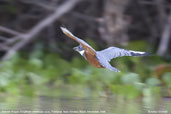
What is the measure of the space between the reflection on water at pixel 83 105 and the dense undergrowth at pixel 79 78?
0.11 m

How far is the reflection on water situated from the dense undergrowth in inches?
4.4

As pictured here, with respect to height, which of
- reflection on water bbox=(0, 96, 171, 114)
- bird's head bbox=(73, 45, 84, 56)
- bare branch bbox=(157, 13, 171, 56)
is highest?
Answer: bare branch bbox=(157, 13, 171, 56)

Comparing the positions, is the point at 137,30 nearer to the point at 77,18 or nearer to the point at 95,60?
the point at 77,18

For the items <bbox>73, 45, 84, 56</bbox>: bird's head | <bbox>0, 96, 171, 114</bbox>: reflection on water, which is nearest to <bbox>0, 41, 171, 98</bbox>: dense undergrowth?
<bbox>0, 96, 171, 114</bbox>: reflection on water

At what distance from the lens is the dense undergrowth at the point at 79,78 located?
3.99 m

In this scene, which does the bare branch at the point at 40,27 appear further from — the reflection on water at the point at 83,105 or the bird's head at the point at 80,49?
the bird's head at the point at 80,49

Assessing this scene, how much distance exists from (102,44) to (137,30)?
0.70 metres

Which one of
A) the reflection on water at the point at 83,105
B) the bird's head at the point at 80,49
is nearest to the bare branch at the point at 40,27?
the reflection on water at the point at 83,105

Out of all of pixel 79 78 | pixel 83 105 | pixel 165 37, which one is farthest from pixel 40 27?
pixel 83 105

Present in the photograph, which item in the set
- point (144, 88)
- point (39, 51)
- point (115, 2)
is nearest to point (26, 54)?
point (39, 51)

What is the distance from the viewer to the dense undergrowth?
399 centimetres

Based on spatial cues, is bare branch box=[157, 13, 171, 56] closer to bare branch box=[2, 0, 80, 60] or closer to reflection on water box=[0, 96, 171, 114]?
bare branch box=[2, 0, 80, 60]

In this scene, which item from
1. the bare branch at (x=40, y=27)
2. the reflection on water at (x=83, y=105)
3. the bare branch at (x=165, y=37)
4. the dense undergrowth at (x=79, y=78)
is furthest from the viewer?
the bare branch at (x=165, y=37)

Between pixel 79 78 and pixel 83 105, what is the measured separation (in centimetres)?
104
